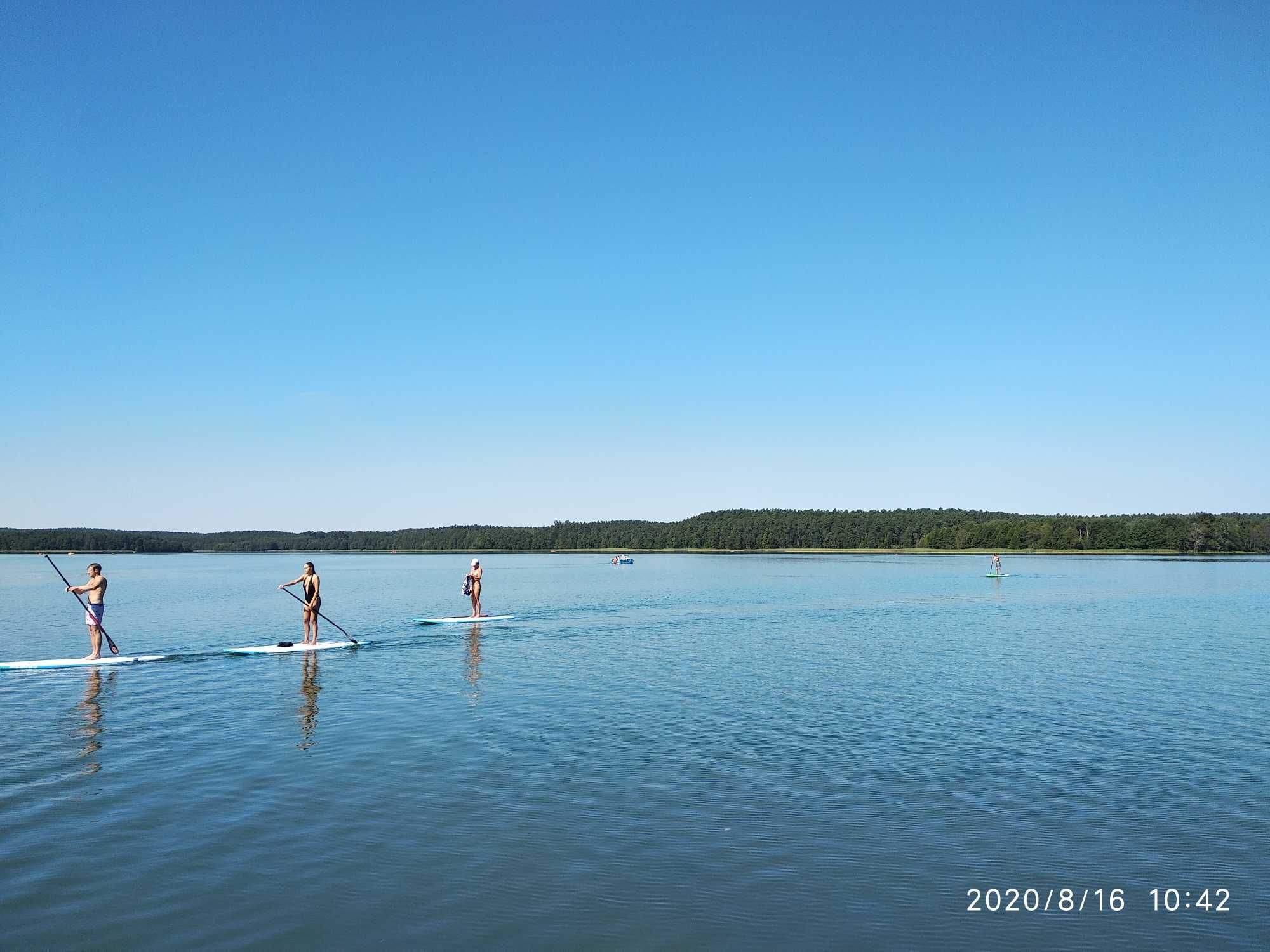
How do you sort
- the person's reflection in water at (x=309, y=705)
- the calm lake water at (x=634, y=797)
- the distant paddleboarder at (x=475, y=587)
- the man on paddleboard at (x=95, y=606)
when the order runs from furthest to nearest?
the distant paddleboarder at (x=475, y=587), the man on paddleboard at (x=95, y=606), the person's reflection in water at (x=309, y=705), the calm lake water at (x=634, y=797)

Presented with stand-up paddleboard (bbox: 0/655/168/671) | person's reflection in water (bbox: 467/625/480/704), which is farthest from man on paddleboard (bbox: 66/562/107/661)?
person's reflection in water (bbox: 467/625/480/704)

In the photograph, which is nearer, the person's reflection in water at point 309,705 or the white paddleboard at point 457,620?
the person's reflection in water at point 309,705

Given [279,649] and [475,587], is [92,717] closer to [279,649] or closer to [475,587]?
[279,649]

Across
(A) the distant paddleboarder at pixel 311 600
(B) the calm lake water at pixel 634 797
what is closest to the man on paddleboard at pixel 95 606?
(B) the calm lake water at pixel 634 797

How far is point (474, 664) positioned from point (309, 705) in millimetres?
6489

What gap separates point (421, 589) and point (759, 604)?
2890cm

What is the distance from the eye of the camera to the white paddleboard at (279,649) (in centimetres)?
2559

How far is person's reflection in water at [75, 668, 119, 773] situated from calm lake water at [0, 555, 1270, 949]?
0.39ft

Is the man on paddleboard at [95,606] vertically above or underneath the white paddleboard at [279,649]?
above

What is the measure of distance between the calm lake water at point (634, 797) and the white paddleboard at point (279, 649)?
1.66 ft

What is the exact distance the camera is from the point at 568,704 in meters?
17.4

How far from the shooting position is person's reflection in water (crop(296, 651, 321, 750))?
14508 mm

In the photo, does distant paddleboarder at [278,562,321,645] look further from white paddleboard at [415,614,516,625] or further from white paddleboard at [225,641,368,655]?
white paddleboard at [415,614,516,625]
